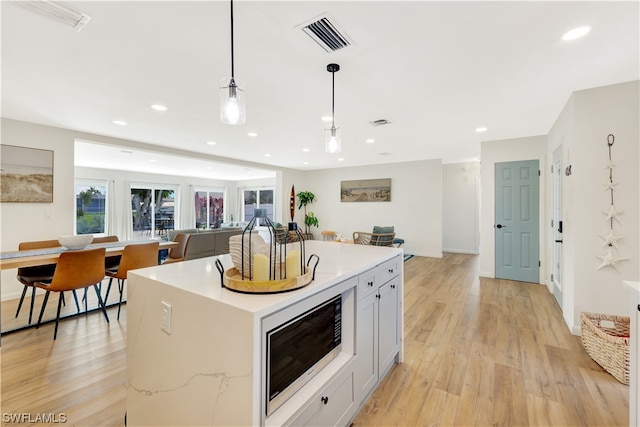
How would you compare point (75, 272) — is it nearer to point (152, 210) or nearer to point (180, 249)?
point (180, 249)

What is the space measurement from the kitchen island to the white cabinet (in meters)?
0.01

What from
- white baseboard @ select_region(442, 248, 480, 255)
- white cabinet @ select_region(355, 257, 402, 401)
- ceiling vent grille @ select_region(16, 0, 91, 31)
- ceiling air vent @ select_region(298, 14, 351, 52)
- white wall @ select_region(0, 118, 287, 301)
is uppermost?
ceiling air vent @ select_region(298, 14, 351, 52)

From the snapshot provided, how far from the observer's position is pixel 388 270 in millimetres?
2066

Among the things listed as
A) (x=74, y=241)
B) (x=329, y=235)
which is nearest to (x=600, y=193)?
(x=74, y=241)

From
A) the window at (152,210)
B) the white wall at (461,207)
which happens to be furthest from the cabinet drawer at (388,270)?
the window at (152,210)

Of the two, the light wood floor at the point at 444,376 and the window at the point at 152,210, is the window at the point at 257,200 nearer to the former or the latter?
the window at the point at 152,210

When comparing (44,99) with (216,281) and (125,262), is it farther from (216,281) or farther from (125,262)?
(216,281)

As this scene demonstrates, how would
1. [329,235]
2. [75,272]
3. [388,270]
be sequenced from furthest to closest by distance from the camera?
[329,235], [75,272], [388,270]

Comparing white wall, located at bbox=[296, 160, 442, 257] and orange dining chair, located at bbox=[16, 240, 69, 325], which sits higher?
white wall, located at bbox=[296, 160, 442, 257]

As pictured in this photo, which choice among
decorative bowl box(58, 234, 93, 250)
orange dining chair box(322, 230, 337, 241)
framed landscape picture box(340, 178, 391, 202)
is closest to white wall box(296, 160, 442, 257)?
framed landscape picture box(340, 178, 391, 202)

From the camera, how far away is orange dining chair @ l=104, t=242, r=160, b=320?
123 inches

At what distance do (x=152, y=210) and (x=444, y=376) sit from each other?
1003 centimetres

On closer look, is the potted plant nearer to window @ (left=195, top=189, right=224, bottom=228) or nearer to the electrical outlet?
window @ (left=195, top=189, right=224, bottom=228)

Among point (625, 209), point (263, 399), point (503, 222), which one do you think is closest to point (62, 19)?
point (263, 399)
